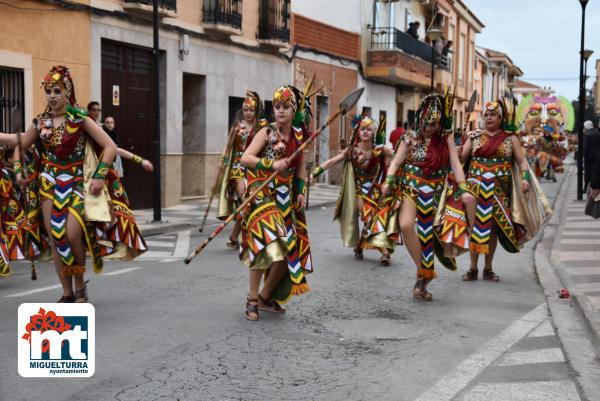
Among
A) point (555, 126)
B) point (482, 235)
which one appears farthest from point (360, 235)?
point (555, 126)

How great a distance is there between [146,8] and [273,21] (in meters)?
6.67

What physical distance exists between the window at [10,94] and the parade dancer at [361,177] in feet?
18.9

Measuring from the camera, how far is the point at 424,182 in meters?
7.62

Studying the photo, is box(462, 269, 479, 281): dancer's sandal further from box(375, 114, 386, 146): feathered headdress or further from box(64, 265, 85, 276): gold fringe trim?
box(64, 265, 85, 276): gold fringe trim

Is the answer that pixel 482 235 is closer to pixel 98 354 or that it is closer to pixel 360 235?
pixel 360 235

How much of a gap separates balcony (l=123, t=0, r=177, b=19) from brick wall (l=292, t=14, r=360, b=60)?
724 cm

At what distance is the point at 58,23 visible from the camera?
1415cm

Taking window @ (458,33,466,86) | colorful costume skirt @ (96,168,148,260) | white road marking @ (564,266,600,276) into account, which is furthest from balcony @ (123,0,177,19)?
window @ (458,33,466,86)

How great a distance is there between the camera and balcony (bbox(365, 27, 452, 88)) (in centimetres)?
2927

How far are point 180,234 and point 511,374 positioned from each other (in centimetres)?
855

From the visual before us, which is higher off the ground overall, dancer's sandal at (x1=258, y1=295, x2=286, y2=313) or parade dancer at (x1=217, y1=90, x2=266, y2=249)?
parade dancer at (x1=217, y1=90, x2=266, y2=249)

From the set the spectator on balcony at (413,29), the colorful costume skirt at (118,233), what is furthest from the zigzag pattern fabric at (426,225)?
the spectator on balcony at (413,29)

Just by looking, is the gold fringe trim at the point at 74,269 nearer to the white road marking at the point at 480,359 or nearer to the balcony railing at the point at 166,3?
the white road marking at the point at 480,359

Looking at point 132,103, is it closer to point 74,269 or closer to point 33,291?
point 33,291
